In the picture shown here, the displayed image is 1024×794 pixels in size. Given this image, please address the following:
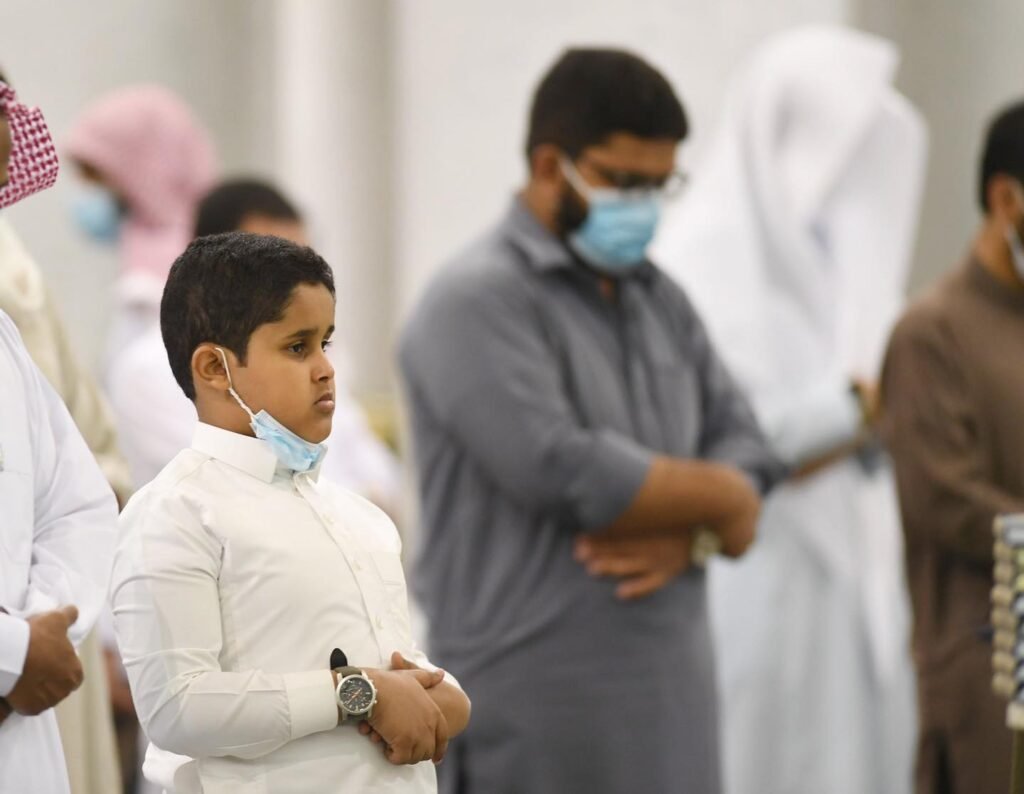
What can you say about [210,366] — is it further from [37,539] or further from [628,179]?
[628,179]

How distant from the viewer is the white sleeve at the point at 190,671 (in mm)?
1400

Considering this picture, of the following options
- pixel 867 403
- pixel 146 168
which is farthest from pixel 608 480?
pixel 146 168

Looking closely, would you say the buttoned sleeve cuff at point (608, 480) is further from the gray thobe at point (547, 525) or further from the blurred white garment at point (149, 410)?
the blurred white garment at point (149, 410)

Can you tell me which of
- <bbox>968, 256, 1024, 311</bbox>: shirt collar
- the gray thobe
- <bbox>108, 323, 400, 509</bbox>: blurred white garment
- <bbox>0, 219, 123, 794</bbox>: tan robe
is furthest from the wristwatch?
<bbox>968, 256, 1024, 311</bbox>: shirt collar

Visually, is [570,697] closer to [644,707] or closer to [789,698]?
[644,707]

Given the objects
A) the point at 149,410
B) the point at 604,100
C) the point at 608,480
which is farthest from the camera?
the point at 149,410

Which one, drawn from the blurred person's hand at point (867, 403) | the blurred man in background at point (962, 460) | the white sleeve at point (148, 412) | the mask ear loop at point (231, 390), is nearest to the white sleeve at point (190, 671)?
the mask ear loop at point (231, 390)

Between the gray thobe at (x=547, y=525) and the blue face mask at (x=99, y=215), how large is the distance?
200cm

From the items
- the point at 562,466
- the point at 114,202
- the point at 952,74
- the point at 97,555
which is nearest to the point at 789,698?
the point at 562,466

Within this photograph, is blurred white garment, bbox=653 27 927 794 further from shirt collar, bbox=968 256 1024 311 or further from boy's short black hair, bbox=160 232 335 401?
boy's short black hair, bbox=160 232 335 401

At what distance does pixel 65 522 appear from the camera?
163cm

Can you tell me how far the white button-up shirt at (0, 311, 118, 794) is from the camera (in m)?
1.55

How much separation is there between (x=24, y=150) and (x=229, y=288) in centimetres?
34

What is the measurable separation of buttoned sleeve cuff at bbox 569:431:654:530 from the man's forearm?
17 millimetres
